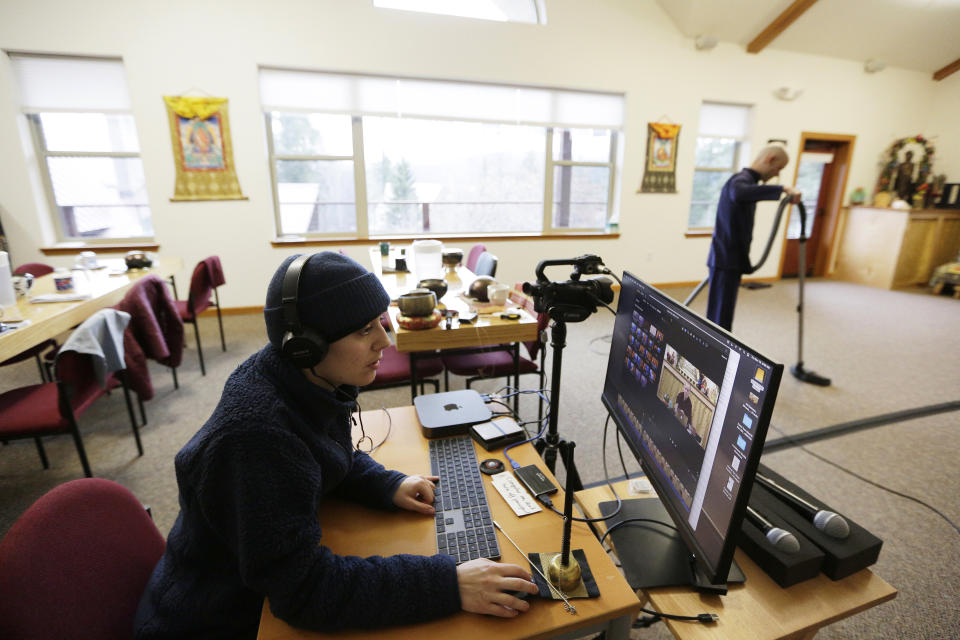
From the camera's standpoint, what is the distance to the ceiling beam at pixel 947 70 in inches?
241

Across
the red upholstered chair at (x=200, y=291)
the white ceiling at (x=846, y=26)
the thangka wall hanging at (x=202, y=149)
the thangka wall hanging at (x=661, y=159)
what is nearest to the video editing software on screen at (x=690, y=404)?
the red upholstered chair at (x=200, y=291)

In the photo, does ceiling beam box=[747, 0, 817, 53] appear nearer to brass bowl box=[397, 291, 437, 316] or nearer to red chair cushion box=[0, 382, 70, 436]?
brass bowl box=[397, 291, 437, 316]

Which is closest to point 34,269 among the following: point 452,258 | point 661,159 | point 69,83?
point 69,83

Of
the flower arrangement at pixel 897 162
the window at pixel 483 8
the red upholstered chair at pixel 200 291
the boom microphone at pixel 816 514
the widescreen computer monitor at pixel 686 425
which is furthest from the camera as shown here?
the flower arrangement at pixel 897 162

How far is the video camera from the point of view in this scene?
97 centimetres

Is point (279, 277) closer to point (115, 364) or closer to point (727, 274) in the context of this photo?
point (115, 364)

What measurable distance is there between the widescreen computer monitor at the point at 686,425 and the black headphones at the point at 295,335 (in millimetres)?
618

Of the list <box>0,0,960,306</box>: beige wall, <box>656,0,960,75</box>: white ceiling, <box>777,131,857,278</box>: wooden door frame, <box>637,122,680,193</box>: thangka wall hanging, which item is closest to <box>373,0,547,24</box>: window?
<box>0,0,960,306</box>: beige wall

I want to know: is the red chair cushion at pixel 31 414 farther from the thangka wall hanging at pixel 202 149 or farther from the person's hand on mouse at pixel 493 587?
the thangka wall hanging at pixel 202 149

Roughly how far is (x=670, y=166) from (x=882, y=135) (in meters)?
3.58

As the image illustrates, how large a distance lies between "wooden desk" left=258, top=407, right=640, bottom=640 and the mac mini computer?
0.06m

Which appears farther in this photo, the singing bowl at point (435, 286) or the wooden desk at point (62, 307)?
the singing bowl at point (435, 286)

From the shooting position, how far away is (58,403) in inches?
70.9

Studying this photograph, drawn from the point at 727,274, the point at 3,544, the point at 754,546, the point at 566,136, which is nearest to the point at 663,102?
the point at 566,136
